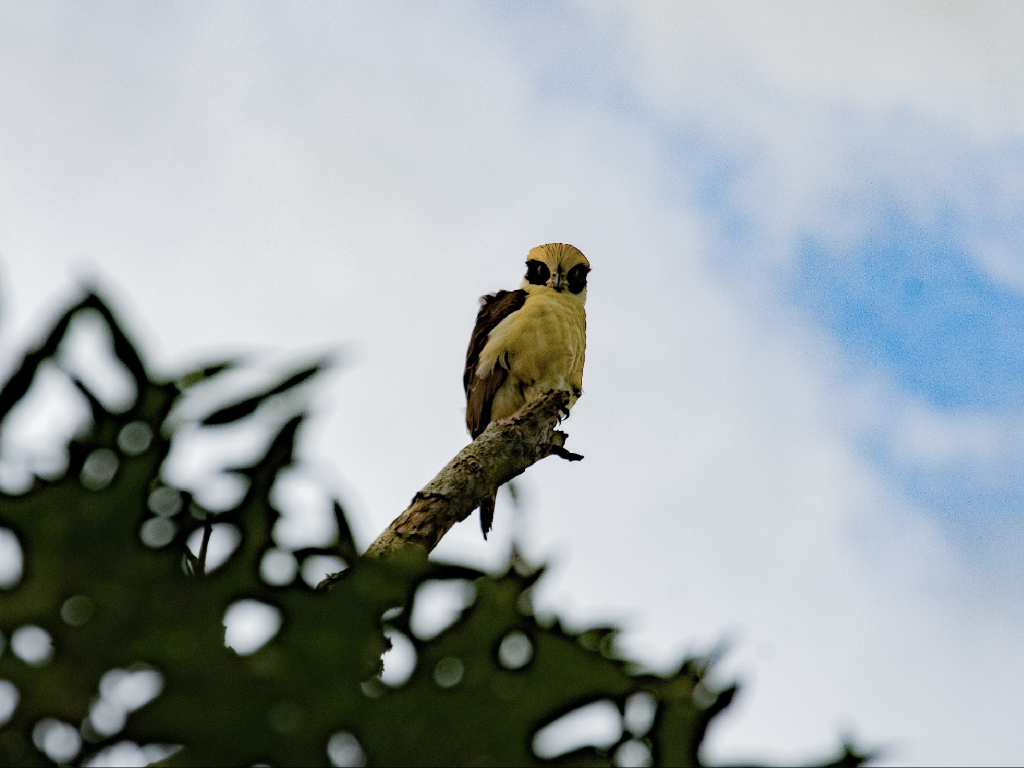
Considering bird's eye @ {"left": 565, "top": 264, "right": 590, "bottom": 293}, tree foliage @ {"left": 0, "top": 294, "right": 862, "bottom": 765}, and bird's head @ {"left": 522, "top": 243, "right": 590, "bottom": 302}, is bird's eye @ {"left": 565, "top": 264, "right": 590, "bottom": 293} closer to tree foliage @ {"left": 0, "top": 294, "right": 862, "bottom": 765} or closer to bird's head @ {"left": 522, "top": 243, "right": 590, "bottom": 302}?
bird's head @ {"left": 522, "top": 243, "right": 590, "bottom": 302}

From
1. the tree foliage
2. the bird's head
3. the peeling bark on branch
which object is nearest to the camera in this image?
the tree foliage

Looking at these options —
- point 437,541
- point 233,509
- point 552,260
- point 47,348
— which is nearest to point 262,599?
point 233,509

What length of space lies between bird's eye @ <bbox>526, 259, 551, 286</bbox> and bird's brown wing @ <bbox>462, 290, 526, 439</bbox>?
47cm

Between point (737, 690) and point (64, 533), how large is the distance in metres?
1.23

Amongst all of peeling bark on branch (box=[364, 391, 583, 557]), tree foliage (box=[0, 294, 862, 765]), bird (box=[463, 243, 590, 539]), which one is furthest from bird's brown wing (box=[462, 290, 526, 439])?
tree foliage (box=[0, 294, 862, 765])

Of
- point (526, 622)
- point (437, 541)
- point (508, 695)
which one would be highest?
point (437, 541)

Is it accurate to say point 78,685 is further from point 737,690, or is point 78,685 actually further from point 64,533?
point 737,690

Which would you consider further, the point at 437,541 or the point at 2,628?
the point at 437,541

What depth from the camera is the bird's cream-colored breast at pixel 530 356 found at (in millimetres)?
6098

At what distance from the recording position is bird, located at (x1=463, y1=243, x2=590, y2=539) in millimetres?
6109

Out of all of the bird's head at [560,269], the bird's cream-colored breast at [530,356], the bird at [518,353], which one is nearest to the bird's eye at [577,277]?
the bird's head at [560,269]

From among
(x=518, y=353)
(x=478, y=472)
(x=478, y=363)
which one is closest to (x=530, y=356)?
(x=518, y=353)

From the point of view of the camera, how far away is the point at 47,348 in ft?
4.83

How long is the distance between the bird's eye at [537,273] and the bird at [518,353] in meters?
0.39
